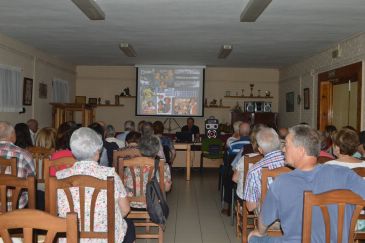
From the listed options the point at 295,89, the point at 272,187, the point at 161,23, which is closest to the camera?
the point at 272,187

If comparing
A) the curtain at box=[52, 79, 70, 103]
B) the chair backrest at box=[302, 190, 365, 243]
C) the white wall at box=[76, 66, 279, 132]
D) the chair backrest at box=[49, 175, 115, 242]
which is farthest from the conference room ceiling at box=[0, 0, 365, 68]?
the chair backrest at box=[302, 190, 365, 243]

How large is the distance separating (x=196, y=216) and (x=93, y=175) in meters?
3.45

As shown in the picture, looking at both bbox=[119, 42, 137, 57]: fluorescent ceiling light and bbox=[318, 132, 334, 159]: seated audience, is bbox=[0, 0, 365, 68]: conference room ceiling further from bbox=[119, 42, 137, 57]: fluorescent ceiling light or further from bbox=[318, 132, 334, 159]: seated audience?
bbox=[318, 132, 334, 159]: seated audience

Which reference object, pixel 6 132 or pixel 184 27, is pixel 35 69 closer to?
pixel 184 27

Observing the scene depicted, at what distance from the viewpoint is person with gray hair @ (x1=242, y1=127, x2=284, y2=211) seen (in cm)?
371

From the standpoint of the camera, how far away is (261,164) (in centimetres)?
383

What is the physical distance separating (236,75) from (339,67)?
481 cm

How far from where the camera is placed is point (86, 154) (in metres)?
3.10

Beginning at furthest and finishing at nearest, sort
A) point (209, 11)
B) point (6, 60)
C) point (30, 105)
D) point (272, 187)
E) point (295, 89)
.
A: 1. point (295, 89)
2. point (30, 105)
3. point (6, 60)
4. point (209, 11)
5. point (272, 187)

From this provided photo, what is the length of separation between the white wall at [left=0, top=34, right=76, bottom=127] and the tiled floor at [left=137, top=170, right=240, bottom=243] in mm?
3456

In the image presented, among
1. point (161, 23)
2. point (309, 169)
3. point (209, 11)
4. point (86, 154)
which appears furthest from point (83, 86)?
point (309, 169)

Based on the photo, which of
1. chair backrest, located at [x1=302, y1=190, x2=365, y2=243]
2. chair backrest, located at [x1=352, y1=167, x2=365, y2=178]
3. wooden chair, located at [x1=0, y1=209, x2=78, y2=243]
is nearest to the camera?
wooden chair, located at [x1=0, y1=209, x2=78, y2=243]

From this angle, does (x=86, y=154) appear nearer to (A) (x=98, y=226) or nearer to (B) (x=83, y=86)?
(A) (x=98, y=226)

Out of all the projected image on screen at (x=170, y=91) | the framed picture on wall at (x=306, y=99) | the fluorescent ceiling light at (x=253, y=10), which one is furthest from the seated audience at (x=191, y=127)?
the fluorescent ceiling light at (x=253, y=10)
